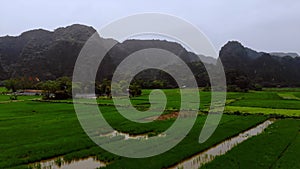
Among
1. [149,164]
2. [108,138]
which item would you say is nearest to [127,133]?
[108,138]

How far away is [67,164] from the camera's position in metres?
13.3

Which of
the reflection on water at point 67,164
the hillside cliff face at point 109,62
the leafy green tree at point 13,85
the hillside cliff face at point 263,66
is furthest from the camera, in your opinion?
the hillside cliff face at point 263,66

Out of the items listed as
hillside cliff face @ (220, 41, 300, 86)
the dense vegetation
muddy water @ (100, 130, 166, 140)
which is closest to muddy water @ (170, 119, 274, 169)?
the dense vegetation

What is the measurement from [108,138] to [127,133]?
2523 millimetres

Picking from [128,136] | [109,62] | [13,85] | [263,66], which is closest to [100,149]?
[128,136]

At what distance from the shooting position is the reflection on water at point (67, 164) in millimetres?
12812

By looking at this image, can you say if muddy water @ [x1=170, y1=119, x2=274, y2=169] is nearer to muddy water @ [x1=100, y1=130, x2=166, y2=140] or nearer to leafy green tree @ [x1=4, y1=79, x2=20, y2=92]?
muddy water @ [x1=100, y1=130, x2=166, y2=140]

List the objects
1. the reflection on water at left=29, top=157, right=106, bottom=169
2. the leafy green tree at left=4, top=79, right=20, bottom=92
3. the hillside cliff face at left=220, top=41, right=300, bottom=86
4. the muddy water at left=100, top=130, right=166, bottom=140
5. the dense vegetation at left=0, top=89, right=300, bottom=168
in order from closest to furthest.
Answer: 1. the reflection on water at left=29, top=157, right=106, bottom=169
2. the dense vegetation at left=0, top=89, right=300, bottom=168
3. the muddy water at left=100, top=130, right=166, bottom=140
4. the leafy green tree at left=4, top=79, right=20, bottom=92
5. the hillside cliff face at left=220, top=41, right=300, bottom=86

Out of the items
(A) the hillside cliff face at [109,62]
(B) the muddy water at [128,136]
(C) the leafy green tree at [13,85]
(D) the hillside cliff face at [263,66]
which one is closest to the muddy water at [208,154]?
(B) the muddy water at [128,136]

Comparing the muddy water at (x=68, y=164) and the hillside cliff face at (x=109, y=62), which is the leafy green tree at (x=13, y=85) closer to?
the hillside cliff face at (x=109, y=62)

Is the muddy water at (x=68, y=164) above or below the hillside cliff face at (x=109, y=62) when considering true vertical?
below

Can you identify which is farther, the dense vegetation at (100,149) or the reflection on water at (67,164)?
the dense vegetation at (100,149)

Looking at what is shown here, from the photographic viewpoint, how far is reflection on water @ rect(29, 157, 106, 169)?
12.8m

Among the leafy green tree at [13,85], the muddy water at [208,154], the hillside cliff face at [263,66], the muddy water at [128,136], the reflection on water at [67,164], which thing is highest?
the hillside cliff face at [263,66]
